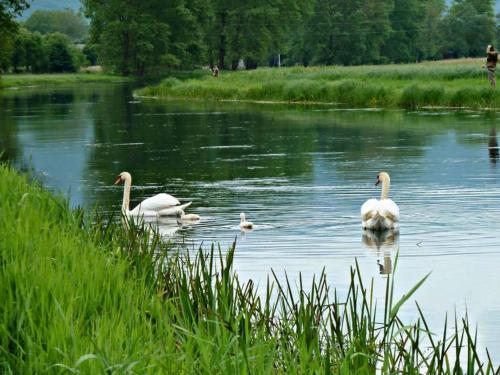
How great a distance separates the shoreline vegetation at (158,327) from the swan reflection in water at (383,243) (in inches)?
160

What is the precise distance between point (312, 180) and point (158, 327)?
53.2ft

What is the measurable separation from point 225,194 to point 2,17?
64.4 ft

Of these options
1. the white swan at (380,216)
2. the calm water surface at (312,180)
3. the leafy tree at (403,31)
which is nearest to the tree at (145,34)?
the leafy tree at (403,31)

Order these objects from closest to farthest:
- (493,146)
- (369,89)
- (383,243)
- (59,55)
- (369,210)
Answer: (383,243), (369,210), (493,146), (369,89), (59,55)

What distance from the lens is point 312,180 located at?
73.6 feet

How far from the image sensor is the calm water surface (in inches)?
509

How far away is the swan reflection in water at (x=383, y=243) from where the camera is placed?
13484 millimetres

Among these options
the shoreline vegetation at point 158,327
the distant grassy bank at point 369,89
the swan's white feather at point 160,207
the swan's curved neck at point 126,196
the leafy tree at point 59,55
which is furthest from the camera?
the leafy tree at point 59,55

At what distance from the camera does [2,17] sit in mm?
37750

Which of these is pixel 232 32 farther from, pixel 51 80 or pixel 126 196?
pixel 126 196

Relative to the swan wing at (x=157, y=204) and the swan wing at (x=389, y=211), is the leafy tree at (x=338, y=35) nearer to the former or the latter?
the swan wing at (x=157, y=204)

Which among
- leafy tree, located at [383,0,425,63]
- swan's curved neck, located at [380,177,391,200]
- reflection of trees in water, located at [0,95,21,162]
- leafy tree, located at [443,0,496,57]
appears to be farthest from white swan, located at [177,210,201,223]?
leafy tree, located at [443,0,496,57]

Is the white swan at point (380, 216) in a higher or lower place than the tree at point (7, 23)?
lower

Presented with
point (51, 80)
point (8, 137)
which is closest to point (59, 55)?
point (51, 80)
